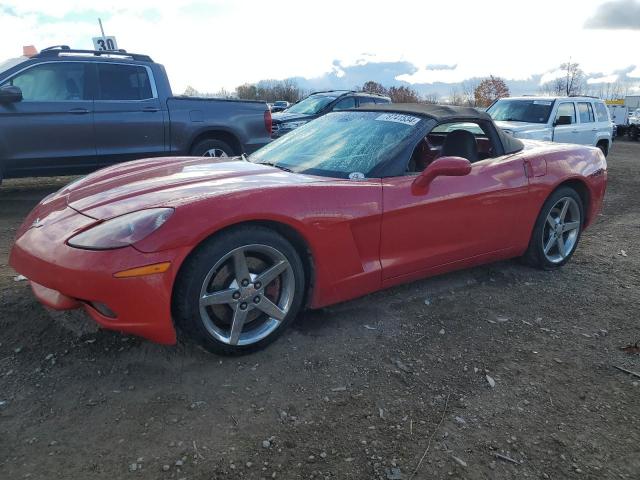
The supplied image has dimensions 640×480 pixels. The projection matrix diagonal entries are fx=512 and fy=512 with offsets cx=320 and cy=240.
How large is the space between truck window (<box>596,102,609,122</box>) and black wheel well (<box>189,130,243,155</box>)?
8082 mm

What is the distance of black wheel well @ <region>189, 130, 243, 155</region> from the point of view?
7.05 m

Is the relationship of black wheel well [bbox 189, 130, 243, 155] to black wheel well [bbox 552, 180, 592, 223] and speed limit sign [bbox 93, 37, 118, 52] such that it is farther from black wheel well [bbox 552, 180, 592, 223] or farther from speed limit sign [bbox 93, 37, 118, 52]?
speed limit sign [bbox 93, 37, 118, 52]

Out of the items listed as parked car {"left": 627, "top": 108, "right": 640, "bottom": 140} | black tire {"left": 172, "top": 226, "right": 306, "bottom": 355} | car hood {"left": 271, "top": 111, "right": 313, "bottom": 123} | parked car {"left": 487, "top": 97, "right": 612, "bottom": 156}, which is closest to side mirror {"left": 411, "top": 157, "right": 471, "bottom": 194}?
black tire {"left": 172, "top": 226, "right": 306, "bottom": 355}

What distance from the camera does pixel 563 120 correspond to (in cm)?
984

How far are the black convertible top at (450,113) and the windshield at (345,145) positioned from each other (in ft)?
0.32

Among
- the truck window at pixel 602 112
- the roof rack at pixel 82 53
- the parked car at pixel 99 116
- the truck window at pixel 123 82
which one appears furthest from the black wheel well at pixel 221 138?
the truck window at pixel 602 112

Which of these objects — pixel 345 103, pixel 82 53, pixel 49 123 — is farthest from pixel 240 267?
pixel 345 103

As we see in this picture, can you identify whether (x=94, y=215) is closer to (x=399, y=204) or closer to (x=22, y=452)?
(x=22, y=452)

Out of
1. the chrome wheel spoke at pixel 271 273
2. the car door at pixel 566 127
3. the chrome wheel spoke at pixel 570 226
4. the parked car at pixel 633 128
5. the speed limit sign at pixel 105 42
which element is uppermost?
the speed limit sign at pixel 105 42

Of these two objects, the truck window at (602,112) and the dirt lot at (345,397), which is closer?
the dirt lot at (345,397)

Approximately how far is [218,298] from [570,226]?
3.23 metres

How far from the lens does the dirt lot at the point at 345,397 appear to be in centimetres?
207

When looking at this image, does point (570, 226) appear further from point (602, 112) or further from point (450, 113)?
point (602, 112)

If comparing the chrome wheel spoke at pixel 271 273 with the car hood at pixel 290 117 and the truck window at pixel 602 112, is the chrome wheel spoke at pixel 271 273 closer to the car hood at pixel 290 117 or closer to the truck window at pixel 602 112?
the car hood at pixel 290 117
